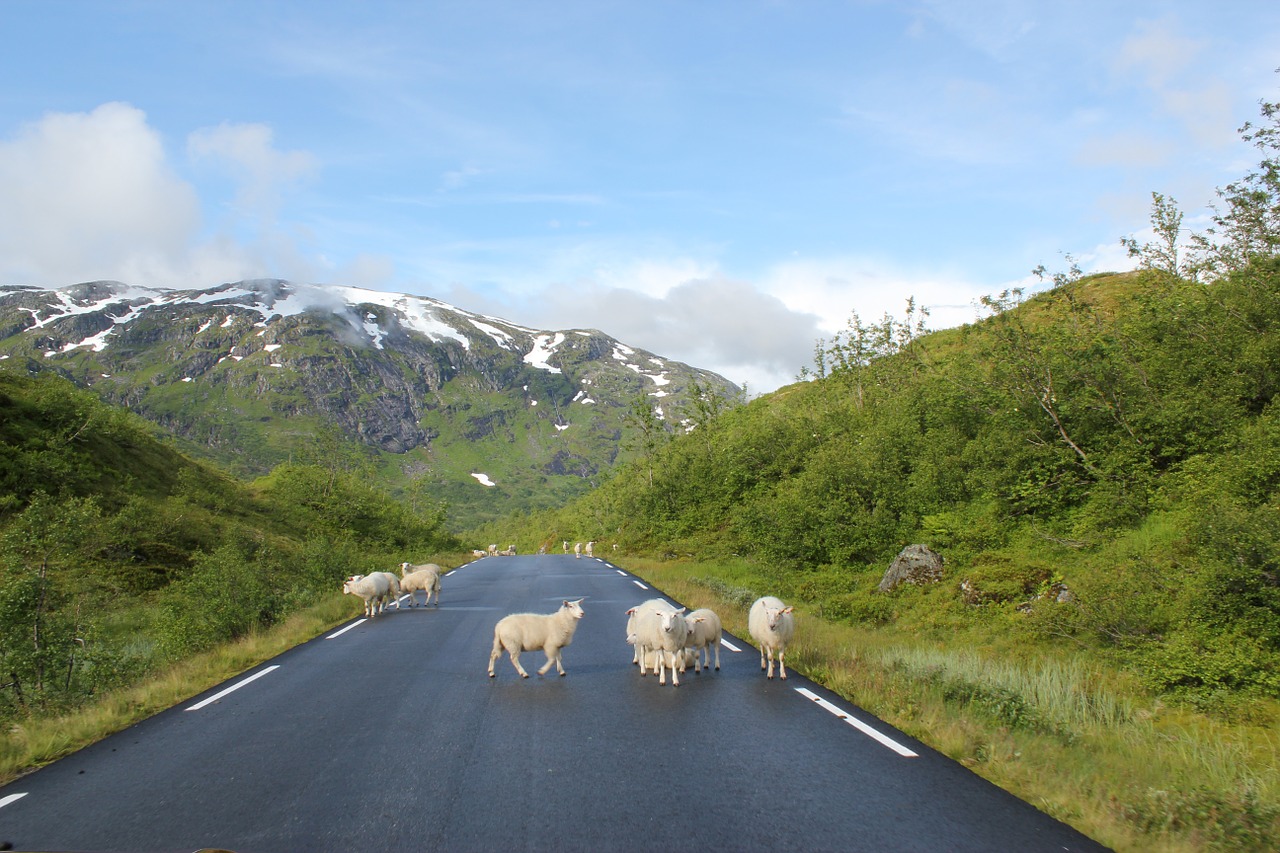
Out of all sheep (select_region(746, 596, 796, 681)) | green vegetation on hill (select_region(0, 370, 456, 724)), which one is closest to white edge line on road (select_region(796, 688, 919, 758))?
sheep (select_region(746, 596, 796, 681))

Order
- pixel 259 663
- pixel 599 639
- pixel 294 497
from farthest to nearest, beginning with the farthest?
pixel 294 497, pixel 599 639, pixel 259 663

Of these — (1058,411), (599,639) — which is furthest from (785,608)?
(1058,411)

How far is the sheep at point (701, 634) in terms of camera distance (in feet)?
35.4

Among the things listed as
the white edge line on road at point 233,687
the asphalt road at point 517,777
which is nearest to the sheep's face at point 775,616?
the asphalt road at point 517,777

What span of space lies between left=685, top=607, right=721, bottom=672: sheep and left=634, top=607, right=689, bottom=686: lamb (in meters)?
0.24

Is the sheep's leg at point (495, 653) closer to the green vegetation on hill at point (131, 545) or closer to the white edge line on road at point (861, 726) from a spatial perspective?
the white edge line on road at point (861, 726)

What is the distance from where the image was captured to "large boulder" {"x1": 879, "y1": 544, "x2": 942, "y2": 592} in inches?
723

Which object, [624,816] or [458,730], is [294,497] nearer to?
[458,730]

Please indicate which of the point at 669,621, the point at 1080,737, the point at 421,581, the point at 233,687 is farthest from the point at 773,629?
the point at 421,581

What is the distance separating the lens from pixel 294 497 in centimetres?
4603

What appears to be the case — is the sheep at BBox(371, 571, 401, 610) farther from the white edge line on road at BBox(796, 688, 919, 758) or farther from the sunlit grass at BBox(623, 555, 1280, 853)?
the white edge line on road at BBox(796, 688, 919, 758)

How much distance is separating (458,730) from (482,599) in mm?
14437

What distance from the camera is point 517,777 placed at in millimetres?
6219

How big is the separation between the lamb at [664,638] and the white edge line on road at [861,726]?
166cm
